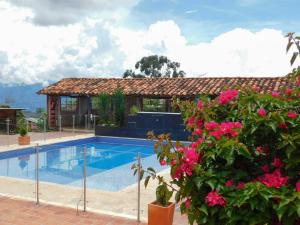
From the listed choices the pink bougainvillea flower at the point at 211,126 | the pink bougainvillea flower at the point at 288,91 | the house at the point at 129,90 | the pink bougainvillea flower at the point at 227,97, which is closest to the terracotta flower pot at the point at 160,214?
the pink bougainvillea flower at the point at 227,97

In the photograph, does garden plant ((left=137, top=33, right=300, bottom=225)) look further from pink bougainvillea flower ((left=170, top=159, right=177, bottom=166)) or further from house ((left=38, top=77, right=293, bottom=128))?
house ((left=38, top=77, right=293, bottom=128))

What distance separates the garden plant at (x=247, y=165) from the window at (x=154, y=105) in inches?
771

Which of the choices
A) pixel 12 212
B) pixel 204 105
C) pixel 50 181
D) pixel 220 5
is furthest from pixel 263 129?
pixel 220 5

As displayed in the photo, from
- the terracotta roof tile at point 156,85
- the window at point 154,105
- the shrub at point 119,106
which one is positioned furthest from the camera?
the window at point 154,105

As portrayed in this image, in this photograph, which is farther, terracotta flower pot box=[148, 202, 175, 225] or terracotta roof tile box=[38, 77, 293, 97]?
terracotta roof tile box=[38, 77, 293, 97]

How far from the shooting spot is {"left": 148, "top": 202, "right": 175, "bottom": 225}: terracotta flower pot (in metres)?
5.15

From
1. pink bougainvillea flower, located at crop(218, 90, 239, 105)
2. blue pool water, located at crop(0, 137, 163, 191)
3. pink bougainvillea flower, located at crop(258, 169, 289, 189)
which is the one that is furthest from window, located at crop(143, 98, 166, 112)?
pink bougainvillea flower, located at crop(258, 169, 289, 189)

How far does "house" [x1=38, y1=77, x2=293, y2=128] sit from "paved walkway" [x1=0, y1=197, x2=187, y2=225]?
13364mm

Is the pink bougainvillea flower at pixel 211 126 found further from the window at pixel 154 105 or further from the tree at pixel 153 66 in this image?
the tree at pixel 153 66

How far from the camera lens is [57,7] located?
1315cm

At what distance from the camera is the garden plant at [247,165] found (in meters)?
2.46

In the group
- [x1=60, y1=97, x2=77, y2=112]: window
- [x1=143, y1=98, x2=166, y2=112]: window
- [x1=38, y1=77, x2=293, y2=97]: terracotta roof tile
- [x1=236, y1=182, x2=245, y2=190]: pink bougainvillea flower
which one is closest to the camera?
[x1=236, y1=182, x2=245, y2=190]: pink bougainvillea flower

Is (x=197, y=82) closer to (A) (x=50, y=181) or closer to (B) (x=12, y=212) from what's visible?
(A) (x=50, y=181)

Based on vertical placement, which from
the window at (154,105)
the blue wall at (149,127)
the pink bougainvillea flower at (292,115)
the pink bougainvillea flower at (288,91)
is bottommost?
the blue wall at (149,127)
